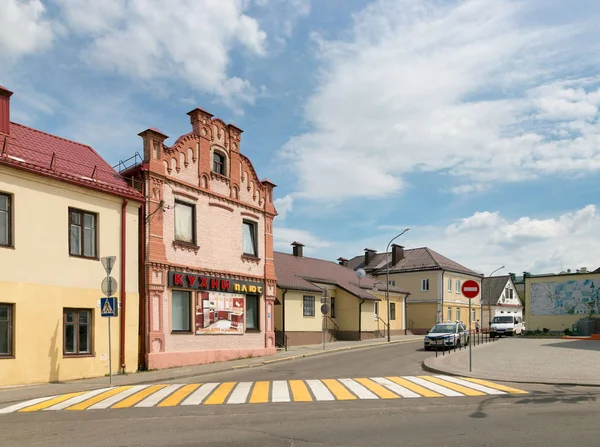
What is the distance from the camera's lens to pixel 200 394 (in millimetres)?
13883

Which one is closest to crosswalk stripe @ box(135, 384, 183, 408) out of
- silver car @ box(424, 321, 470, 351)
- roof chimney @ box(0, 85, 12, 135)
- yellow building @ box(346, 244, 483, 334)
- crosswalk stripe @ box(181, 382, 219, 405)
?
crosswalk stripe @ box(181, 382, 219, 405)

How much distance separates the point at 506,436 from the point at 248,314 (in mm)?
19767

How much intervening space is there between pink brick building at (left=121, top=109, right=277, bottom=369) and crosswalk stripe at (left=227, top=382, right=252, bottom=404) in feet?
21.4

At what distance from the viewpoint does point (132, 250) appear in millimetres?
21078

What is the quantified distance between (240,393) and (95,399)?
3449mm

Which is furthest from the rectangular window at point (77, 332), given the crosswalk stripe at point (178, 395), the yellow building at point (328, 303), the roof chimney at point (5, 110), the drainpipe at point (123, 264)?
the yellow building at point (328, 303)

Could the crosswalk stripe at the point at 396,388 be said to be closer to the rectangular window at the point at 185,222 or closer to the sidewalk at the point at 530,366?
the sidewalk at the point at 530,366

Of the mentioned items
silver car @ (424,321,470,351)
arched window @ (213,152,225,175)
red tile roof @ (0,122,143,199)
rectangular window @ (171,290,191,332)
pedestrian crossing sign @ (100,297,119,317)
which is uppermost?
arched window @ (213,152,225,175)

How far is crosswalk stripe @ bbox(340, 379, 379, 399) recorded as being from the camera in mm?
12977

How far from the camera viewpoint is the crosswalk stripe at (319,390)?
12.9 meters

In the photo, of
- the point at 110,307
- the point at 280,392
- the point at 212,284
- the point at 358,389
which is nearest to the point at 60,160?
the point at 110,307

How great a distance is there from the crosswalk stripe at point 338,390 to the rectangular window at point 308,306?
20.4m

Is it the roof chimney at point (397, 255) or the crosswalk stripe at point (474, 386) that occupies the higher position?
the roof chimney at point (397, 255)

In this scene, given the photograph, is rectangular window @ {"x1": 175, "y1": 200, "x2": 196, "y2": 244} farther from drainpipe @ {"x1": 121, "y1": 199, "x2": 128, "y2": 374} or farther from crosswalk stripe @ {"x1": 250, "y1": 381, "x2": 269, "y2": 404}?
crosswalk stripe @ {"x1": 250, "y1": 381, "x2": 269, "y2": 404}
